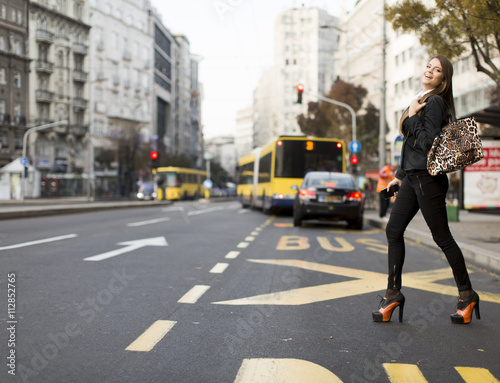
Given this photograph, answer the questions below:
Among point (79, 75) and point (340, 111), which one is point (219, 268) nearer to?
point (340, 111)

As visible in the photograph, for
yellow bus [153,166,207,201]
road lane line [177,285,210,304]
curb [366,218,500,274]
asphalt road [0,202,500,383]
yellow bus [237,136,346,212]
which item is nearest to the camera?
asphalt road [0,202,500,383]

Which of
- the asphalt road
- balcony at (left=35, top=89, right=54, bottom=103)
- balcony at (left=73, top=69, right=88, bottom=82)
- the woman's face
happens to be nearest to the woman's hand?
the woman's face

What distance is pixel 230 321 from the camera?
500 cm

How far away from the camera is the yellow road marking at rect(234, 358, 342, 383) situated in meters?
3.52

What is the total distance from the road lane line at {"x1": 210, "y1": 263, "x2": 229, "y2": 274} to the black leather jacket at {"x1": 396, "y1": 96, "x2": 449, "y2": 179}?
3334 mm

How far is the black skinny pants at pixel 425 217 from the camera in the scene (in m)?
4.92

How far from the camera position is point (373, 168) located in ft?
156

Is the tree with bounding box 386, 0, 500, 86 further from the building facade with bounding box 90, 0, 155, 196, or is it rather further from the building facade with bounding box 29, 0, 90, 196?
the building facade with bounding box 90, 0, 155, 196

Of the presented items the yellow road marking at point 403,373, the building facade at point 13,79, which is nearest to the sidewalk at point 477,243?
the yellow road marking at point 403,373

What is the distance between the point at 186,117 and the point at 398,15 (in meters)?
111

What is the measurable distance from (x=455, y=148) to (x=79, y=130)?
6888 centimetres

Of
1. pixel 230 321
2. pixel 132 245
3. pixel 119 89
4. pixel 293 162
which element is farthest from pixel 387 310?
pixel 119 89

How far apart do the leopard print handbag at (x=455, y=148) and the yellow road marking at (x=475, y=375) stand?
1.47m

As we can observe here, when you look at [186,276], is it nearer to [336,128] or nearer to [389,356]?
[389,356]
